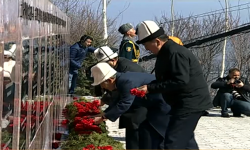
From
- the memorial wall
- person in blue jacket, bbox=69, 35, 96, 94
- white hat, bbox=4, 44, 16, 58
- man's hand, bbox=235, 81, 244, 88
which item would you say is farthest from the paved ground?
white hat, bbox=4, 44, 16, 58

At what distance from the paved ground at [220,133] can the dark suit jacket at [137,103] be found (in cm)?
291

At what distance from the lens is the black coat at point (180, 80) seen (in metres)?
4.67

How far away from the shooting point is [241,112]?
12.1 m

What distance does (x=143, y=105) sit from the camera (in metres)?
5.43

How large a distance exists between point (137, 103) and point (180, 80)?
89 centimetres

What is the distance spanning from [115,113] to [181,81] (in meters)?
0.88

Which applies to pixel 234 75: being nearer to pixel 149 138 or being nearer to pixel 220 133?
pixel 220 133

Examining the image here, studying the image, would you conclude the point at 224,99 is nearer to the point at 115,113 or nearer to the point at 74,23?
the point at 115,113

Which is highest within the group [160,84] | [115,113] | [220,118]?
[160,84]

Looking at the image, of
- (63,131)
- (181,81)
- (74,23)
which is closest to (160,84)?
(181,81)

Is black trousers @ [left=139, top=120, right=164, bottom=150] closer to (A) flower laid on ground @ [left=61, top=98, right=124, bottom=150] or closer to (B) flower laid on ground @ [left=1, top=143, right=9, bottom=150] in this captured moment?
(A) flower laid on ground @ [left=61, top=98, right=124, bottom=150]

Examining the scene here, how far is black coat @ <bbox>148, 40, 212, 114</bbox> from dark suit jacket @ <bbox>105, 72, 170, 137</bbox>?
0.40 metres

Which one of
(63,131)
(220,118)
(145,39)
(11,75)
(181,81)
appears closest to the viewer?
(11,75)

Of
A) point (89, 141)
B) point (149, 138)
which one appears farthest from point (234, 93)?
point (149, 138)
